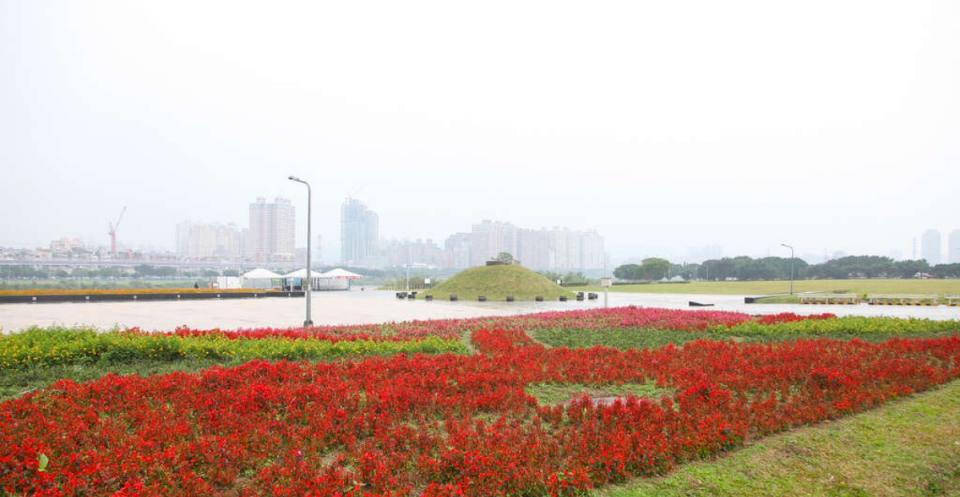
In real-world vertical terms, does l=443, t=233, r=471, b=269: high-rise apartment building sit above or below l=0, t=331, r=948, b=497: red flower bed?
above

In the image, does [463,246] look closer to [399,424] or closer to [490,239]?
[490,239]

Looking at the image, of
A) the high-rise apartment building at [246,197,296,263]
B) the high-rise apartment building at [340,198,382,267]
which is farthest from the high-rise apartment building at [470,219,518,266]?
the high-rise apartment building at [246,197,296,263]

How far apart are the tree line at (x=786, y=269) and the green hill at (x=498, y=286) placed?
50.8 meters

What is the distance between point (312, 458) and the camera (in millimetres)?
5016

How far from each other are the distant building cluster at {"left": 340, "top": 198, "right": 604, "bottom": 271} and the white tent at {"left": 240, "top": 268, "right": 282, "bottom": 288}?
215 feet

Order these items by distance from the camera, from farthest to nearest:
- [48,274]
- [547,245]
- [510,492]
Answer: [547,245], [48,274], [510,492]

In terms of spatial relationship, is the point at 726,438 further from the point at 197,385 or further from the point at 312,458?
the point at 197,385

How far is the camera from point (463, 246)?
138m

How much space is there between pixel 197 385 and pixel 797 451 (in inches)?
269

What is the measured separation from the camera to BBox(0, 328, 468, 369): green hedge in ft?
29.7

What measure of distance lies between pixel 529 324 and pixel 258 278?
39.6 m

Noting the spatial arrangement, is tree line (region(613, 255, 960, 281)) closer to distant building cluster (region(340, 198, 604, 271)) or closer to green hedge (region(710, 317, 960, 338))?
distant building cluster (region(340, 198, 604, 271))

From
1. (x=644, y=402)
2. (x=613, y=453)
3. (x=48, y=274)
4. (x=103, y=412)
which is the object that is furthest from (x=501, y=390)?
(x=48, y=274)

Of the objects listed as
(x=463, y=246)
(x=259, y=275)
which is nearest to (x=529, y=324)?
(x=259, y=275)
